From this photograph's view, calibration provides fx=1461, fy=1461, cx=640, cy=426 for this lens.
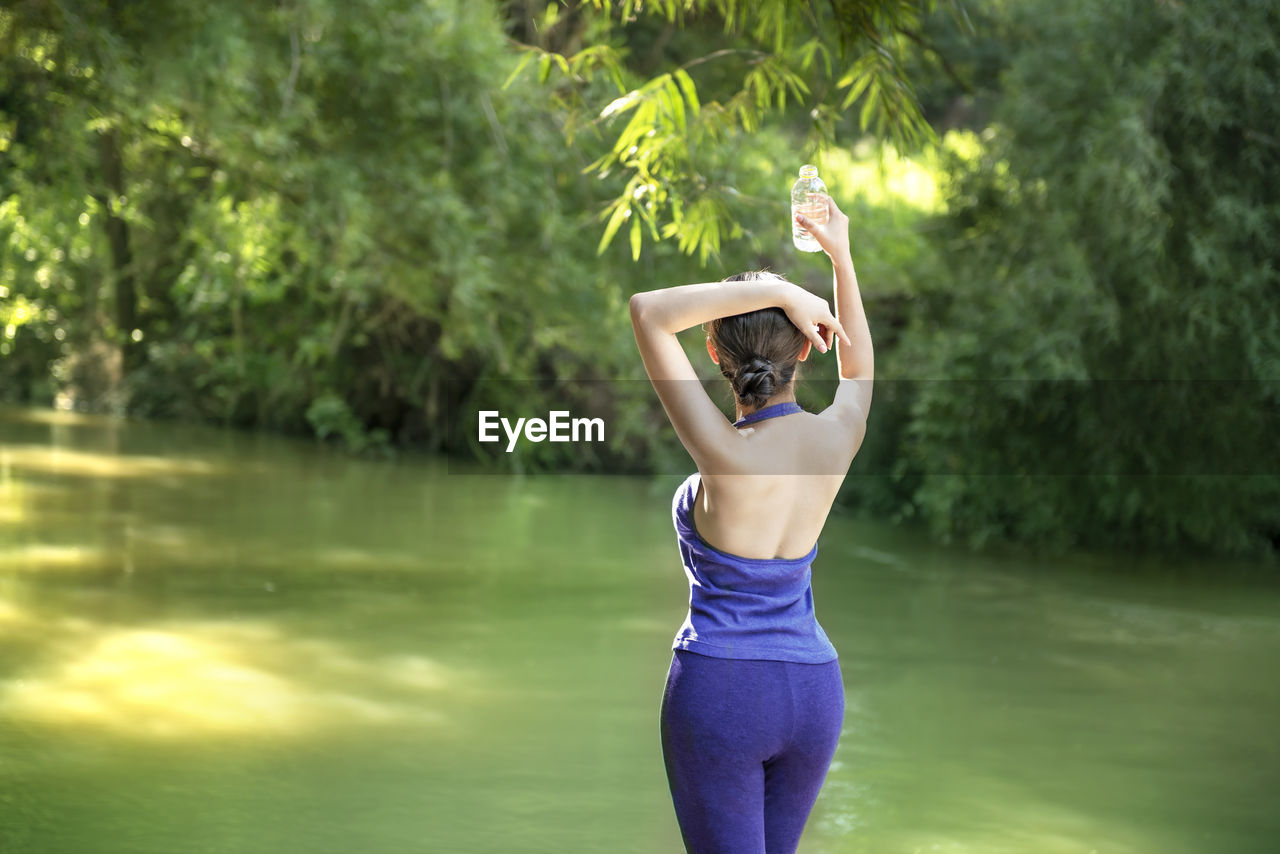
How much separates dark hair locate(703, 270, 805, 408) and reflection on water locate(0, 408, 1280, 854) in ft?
9.63

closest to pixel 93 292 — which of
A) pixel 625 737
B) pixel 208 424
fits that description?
pixel 208 424

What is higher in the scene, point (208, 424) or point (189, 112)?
point (189, 112)

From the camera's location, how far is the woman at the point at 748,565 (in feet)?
7.69

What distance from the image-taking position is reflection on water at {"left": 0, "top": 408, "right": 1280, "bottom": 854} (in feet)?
17.1

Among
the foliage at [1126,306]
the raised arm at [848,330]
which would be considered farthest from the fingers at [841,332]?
the foliage at [1126,306]

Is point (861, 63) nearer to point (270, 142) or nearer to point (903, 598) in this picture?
point (903, 598)

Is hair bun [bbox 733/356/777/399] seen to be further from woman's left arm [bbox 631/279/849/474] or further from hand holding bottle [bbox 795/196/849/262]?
hand holding bottle [bbox 795/196/849/262]

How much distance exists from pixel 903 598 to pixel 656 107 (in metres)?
6.01

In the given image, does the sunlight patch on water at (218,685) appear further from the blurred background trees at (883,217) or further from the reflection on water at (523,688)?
the blurred background trees at (883,217)

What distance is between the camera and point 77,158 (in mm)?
9250

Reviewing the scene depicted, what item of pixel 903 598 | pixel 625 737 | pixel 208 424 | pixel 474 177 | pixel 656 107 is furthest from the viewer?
pixel 208 424

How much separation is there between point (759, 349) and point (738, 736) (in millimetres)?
629

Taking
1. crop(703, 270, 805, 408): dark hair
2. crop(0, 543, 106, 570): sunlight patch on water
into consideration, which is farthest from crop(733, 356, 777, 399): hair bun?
crop(0, 543, 106, 570): sunlight patch on water

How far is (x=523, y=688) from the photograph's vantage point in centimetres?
700
